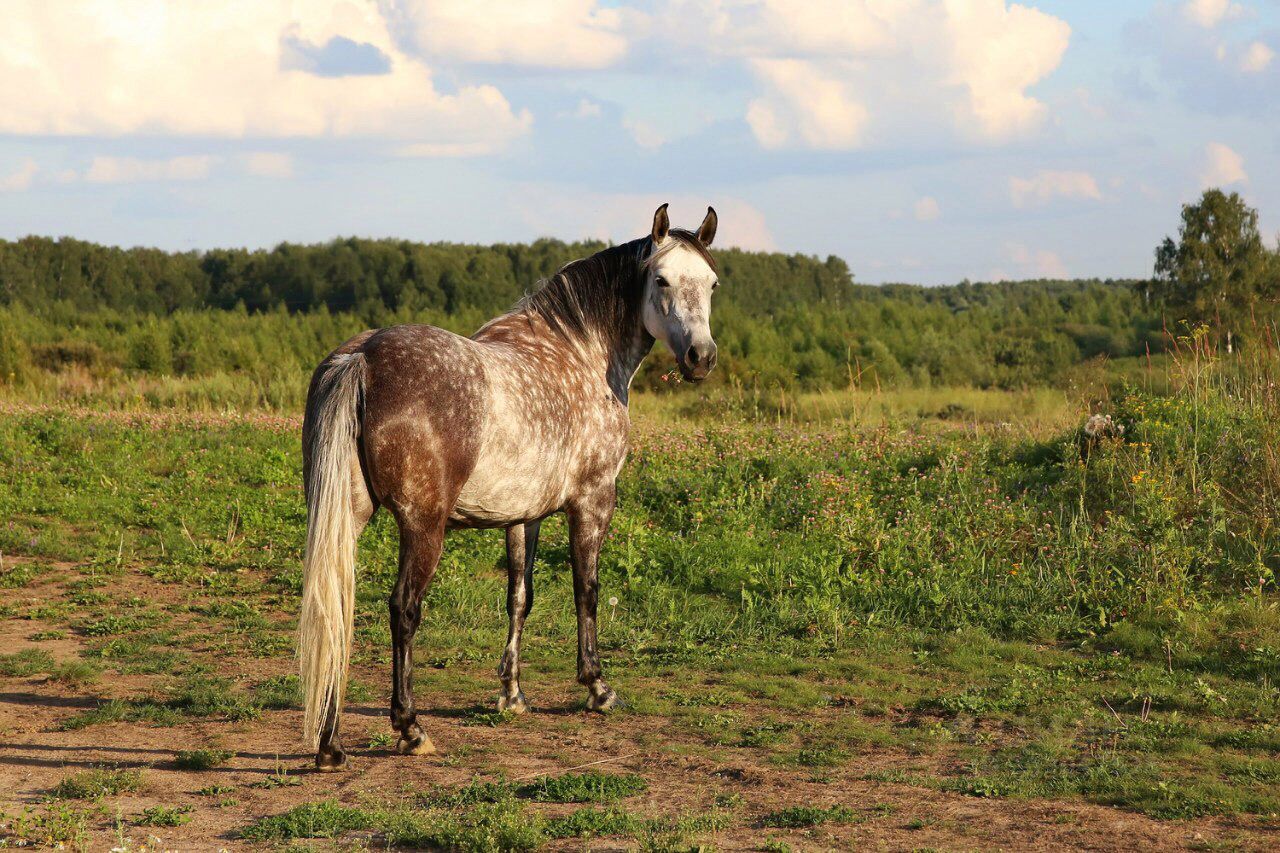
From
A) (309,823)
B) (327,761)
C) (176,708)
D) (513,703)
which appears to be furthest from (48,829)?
(513,703)

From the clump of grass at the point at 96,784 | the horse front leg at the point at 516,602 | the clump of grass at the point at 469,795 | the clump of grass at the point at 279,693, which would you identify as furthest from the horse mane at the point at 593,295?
the clump of grass at the point at 96,784

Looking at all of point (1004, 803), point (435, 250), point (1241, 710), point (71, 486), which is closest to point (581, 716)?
point (1004, 803)

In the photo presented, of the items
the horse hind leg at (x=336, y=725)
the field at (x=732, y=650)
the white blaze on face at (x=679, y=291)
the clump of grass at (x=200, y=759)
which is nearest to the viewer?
the field at (x=732, y=650)

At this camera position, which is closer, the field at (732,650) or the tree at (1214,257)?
the field at (732,650)

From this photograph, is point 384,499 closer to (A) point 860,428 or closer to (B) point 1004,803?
(B) point 1004,803

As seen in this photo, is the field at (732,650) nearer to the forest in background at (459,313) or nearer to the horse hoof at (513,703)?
the horse hoof at (513,703)

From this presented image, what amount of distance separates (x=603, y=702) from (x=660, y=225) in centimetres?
268

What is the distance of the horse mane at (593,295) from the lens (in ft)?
20.9

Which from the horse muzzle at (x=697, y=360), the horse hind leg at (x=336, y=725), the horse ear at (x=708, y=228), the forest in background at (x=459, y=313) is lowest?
the horse hind leg at (x=336, y=725)

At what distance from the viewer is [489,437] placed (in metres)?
5.36

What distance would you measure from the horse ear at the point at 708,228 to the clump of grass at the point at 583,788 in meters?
3.04

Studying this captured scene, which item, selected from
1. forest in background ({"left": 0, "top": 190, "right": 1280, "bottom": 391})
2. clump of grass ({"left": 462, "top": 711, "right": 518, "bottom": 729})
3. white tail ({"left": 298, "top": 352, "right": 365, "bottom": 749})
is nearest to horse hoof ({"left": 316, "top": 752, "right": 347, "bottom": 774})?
white tail ({"left": 298, "top": 352, "right": 365, "bottom": 749})

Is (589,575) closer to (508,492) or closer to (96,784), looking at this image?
(508,492)

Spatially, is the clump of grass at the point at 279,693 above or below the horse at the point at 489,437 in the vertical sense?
below
